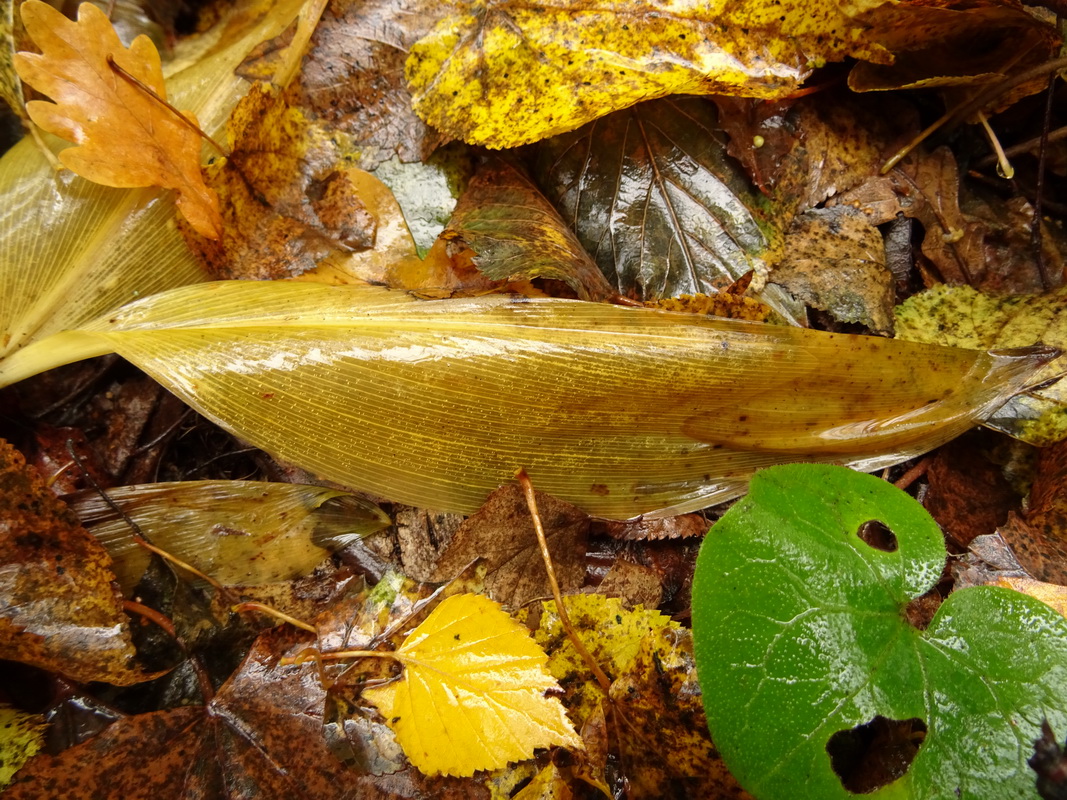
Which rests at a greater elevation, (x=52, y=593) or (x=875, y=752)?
(x=52, y=593)

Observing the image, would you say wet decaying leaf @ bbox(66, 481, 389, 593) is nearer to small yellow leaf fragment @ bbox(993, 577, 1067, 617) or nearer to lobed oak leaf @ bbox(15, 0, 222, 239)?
lobed oak leaf @ bbox(15, 0, 222, 239)

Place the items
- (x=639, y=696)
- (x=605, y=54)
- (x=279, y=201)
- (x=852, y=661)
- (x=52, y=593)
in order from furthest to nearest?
(x=279, y=201), (x=605, y=54), (x=639, y=696), (x=52, y=593), (x=852, y=661)

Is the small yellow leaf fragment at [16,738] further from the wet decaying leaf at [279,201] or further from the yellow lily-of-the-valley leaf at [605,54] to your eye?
the yellow lily-of-the-valley leaf at [605,54]

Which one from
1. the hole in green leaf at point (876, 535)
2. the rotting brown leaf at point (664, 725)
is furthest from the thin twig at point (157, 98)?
the hole in green leaf at point (876, 535)

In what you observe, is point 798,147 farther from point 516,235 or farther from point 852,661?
point 852,661

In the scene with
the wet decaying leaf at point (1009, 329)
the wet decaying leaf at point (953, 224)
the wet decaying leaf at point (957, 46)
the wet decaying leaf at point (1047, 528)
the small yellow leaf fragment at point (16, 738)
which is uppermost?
the wet decaying leaf at point (957, 46)

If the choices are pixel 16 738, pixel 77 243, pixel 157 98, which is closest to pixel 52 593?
pixel 16 738

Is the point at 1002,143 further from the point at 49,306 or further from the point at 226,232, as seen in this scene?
the point at 49,306
